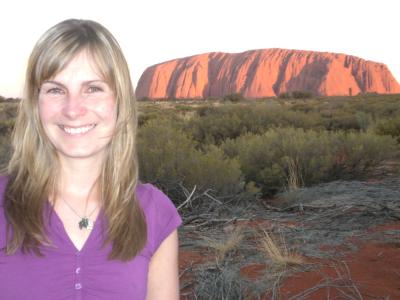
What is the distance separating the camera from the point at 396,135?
1314 centimetres

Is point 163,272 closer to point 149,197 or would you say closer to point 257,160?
point 149,197

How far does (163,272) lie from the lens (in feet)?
6.32

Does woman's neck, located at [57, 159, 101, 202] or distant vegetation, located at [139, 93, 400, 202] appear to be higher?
woman's neck, located at [57, 159, 101, 202]

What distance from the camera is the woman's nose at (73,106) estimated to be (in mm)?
1759

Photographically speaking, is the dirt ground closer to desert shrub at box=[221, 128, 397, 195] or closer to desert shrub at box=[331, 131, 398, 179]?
desert shrub at box=[221, 128, 397, 195]

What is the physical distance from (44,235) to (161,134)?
677cm

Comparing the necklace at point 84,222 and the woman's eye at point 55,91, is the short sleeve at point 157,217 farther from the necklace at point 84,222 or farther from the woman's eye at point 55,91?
the woman's eye at point 55,91

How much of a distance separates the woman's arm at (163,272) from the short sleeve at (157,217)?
0.09 feet

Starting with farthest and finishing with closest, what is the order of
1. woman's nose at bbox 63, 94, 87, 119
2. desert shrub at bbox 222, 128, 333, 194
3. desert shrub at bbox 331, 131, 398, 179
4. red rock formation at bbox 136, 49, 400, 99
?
1. red rock formation at bbox 136, 49, 400, 99
2. desert shrub at bbox 331, 131, 398, 179
3. desert shrub at bbox 222, 128, 333, 194
4. woman's nose at bbox 63, 94, 87, 119

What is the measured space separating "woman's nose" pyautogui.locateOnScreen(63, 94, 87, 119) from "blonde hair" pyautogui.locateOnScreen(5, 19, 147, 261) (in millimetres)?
108

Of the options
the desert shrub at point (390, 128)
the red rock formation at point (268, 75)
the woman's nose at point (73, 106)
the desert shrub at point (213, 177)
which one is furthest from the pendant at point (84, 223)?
the red rock formation at point (268, 75)

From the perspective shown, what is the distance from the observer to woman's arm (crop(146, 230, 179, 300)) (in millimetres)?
1921

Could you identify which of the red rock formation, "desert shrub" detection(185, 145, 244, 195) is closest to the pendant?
"desert shrub" detection(185, 145, 244, 195)

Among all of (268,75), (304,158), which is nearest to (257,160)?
(304,158)
